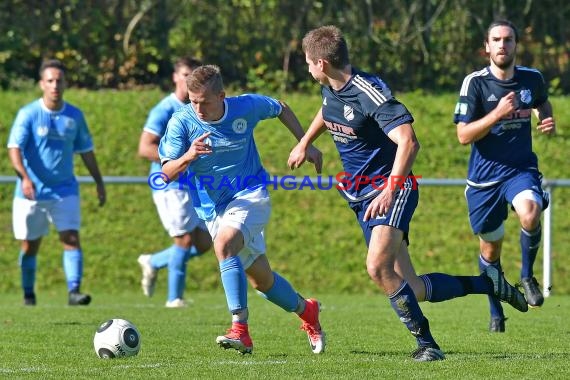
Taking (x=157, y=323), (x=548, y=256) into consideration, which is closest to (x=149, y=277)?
(x=157, y=323)

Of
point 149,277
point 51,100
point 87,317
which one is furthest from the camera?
point 149,277

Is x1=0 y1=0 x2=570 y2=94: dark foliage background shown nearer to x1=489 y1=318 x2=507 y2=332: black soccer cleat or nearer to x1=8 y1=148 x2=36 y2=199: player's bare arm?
x1=8 y1=148 x2=36 y2=199: player's bare arm

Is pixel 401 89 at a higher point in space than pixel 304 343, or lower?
higher

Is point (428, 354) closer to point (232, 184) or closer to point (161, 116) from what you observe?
point (232, 184)

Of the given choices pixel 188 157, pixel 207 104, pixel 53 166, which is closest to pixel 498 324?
pixel 207 104

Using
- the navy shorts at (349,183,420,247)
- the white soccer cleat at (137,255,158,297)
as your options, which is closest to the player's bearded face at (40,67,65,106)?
the white soccer cleat at (137,255,158,297)

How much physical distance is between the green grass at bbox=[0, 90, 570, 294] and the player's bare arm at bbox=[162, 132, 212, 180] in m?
7.99

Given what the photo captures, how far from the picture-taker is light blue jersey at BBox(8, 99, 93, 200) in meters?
11.9

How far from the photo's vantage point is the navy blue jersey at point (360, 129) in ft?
22.2

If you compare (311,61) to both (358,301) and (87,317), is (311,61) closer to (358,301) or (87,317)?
(87,317)

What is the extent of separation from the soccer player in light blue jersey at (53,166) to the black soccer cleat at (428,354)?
19.2ft

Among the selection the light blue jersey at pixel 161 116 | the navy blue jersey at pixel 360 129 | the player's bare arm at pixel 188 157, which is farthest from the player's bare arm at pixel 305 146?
the light blue jersey at pixel 161 116

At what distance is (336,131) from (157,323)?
3.23m

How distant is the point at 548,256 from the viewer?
44.1ft
